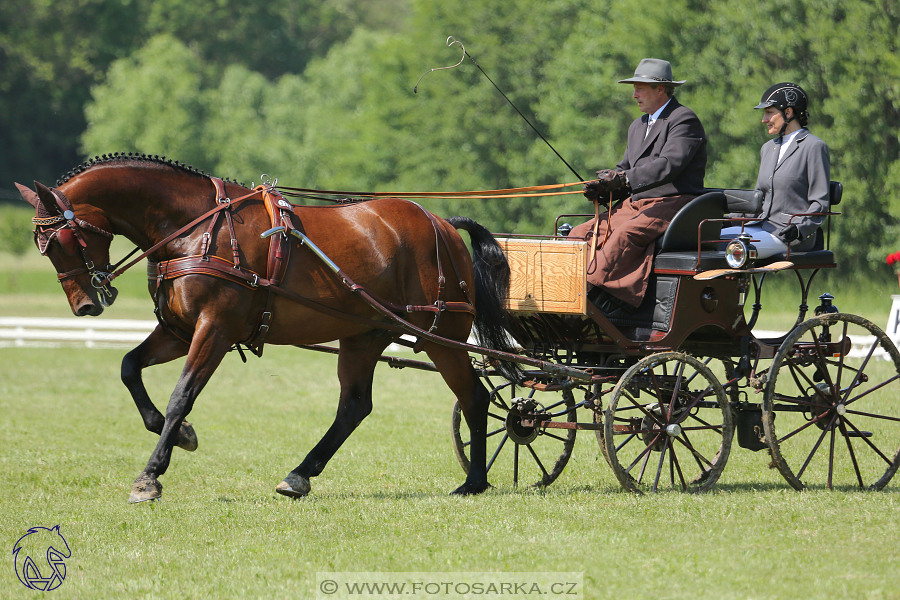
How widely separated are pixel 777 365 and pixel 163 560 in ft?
13.2

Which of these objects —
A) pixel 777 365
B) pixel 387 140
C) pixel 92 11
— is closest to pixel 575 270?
pixel 777 365

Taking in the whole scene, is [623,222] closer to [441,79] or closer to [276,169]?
[441,79]

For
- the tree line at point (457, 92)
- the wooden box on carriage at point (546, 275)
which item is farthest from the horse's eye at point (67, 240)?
the tree line at point (457, 92)

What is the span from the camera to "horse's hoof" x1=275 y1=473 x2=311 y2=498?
6742mm

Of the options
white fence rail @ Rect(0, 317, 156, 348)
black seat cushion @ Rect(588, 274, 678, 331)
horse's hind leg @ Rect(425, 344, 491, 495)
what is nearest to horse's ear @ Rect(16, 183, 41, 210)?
horse's hind leg @ Rect(425, 344, 491, 495)

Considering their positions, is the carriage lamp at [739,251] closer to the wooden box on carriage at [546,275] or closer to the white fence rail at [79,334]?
the wooden box on carriage at [546,275]

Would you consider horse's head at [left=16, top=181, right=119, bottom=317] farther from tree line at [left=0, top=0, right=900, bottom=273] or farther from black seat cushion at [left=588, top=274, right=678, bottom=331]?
tree line at [left=0, top=0, right=900, bottom=273]

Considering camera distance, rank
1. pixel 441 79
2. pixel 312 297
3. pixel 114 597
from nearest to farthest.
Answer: pixel 114 597, pixel 312 297, pixel 441 79

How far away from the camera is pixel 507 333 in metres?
7.31

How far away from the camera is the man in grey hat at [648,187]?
6.88 metres

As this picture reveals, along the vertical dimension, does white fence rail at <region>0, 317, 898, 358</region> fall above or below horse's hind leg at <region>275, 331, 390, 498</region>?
below

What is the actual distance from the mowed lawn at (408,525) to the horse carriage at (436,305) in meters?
0.39

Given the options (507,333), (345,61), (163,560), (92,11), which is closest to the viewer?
(163,560)

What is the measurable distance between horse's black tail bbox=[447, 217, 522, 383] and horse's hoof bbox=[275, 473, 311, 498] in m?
1.56
